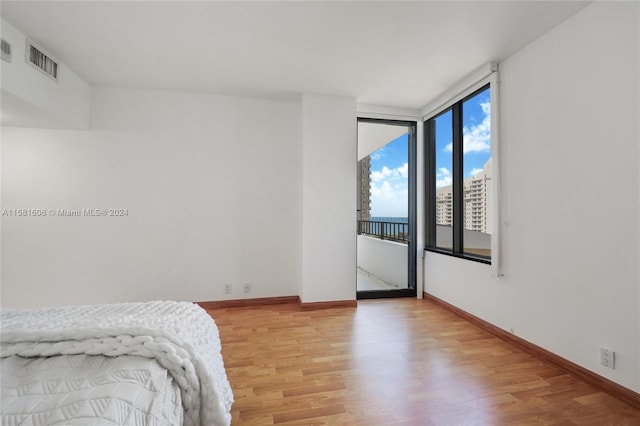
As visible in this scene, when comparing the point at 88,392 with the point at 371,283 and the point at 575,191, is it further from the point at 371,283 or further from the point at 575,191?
the point at 371,283

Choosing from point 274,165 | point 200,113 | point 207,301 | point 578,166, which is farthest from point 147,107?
point 578,166

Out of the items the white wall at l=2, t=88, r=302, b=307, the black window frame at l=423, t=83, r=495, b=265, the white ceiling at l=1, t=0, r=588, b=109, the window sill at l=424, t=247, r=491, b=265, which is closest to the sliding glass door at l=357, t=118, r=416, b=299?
the black window frame at l=423, t=83, r=495, b=265

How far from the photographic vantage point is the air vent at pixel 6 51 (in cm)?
219

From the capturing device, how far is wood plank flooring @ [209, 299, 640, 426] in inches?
65.4

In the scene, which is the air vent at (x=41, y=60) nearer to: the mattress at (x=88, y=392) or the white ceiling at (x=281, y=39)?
the white ceiling at (x=281, y=39)

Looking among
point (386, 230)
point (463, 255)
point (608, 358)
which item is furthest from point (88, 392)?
point (386, 230)

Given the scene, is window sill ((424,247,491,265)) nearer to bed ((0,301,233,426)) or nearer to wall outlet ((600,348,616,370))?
wall outlet ((600,348,616,370))

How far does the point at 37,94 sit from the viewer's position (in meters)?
2.54

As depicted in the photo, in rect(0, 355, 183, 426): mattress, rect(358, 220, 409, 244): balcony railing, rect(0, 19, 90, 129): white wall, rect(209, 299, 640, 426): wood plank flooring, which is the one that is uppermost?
rect(0, 19, 90, 129): white wall

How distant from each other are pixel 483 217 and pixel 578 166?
3.58 ft

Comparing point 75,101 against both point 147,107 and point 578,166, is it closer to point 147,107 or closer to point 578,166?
point 147,107

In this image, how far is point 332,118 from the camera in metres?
3.65

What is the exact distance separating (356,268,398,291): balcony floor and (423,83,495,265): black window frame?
2.85 ft

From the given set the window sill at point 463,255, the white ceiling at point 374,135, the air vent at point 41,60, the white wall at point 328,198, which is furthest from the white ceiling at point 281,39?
the window sill at point 463,255
